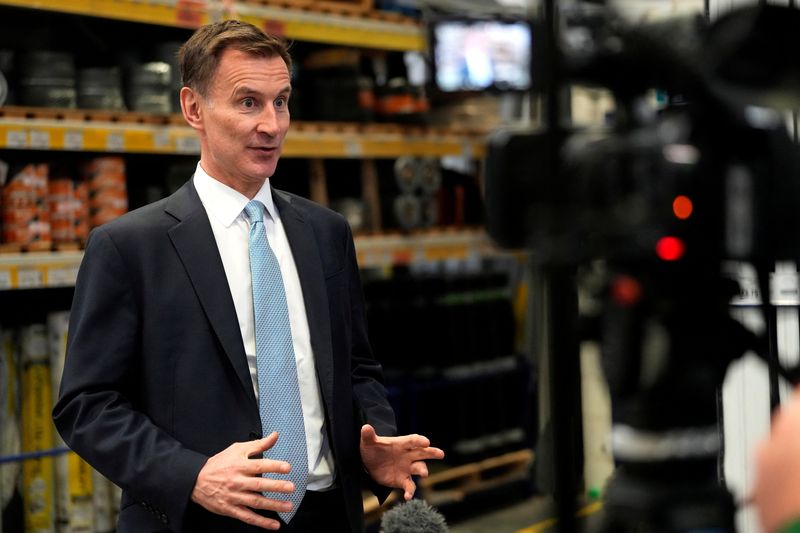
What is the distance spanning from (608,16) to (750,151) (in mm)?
233

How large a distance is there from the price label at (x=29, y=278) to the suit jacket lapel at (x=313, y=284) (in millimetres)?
1544

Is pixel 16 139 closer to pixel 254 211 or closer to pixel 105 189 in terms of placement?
pixel 105 189

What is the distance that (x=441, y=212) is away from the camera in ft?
15.8

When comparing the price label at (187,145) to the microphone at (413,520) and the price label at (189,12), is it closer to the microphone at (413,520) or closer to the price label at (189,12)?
the price label at (189,12)

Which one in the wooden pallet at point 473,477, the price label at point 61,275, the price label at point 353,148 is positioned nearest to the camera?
the price label at point 61,275

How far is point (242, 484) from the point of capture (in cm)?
158

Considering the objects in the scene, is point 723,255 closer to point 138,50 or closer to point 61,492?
point 61,492

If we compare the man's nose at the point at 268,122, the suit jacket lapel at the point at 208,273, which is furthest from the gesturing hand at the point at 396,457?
the man's nose at the point at 268,122

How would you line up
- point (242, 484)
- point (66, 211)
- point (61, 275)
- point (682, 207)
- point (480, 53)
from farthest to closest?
point (66, 211), point (61, 275), point (480, 53), point (242, 484), point (682, 207)

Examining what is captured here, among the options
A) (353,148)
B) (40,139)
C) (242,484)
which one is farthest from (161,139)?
(242,484)

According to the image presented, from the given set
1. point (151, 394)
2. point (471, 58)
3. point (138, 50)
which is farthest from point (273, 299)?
point (138, 50)

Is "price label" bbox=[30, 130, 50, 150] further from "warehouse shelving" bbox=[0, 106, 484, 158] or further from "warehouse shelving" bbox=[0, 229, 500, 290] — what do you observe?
"warehouse shelving" bbox=[0, 229, 500, 290]

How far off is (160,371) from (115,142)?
1873 millimetres

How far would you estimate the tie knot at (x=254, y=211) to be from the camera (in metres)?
1.85
